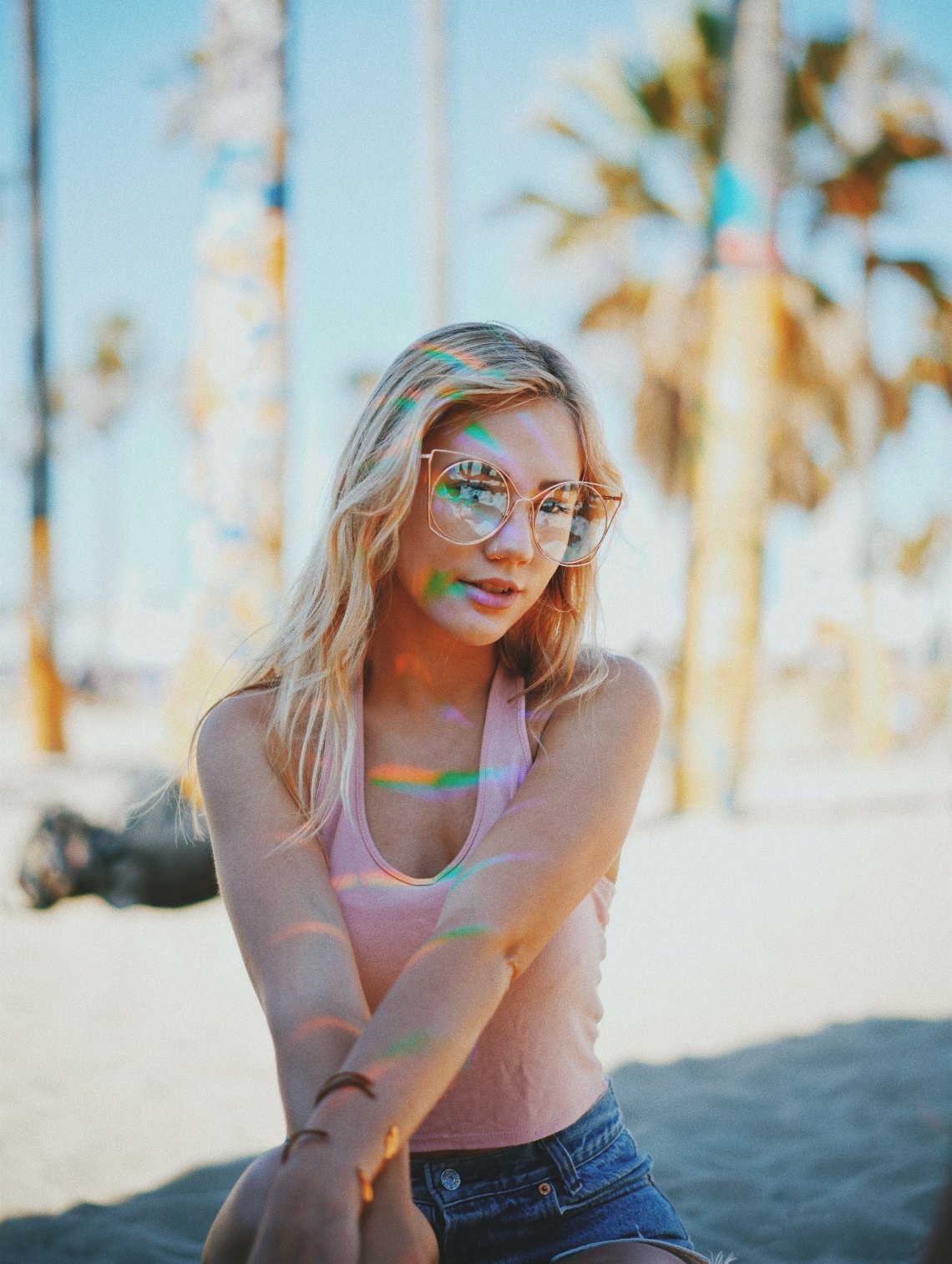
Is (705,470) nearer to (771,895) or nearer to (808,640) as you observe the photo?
(771,895)

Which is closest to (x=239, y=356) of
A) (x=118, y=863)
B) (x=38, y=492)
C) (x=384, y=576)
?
(x=118, y=863)

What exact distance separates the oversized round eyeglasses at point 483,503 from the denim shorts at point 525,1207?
878 mm

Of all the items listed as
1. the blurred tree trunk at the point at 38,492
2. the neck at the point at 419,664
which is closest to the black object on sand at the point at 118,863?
the neck at the point at 419,664

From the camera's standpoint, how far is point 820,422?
16.7m

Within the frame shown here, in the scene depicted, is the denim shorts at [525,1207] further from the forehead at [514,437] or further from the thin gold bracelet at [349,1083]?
the forehead at [514,437]

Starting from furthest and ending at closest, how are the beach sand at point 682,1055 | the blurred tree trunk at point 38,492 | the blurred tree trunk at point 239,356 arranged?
the blurred tree trunk at point 38,492, the blurred tree trunk at point 239,356, the beach sand at point 682,1055

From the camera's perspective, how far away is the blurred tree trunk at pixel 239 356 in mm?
6227

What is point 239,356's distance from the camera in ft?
20.7

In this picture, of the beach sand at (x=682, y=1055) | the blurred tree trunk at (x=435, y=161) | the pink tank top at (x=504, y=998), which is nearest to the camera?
the pink tank top at (x=504, y=998)

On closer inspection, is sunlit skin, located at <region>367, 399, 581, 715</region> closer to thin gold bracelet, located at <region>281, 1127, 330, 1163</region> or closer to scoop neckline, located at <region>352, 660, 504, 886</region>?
scoop neckline, located at <region>352, 660, 504, 886</region>

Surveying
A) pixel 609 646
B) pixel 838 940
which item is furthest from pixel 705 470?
pixel 609 646

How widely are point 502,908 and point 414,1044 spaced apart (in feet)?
0.66

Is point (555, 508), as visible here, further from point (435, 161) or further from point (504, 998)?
point (435, 161)

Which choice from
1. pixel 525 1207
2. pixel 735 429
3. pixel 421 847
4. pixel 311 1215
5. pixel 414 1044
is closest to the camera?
pixel 311 1215
